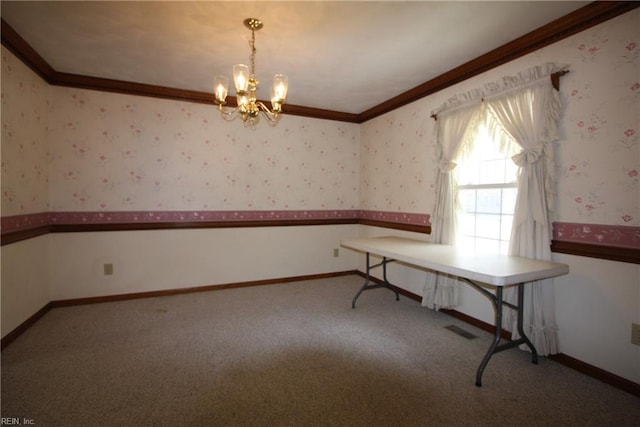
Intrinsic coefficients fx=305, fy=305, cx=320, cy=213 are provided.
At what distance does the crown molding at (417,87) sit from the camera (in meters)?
2.03

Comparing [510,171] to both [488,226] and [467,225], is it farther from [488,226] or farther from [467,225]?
[467,225]

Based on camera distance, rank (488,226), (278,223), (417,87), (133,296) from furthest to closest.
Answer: (278,223)
(133,296)
(417,87)
(488,226)

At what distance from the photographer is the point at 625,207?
1.92 m

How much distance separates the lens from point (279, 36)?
7.84 ft

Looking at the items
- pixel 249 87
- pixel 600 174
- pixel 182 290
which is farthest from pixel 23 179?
pixel 600 174

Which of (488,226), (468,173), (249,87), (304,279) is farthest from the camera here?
(304,279)

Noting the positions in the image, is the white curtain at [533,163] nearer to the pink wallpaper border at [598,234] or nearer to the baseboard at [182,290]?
the pink wallpaper border at [598,234]

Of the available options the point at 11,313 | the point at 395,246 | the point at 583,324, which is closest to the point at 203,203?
the point at 11,313

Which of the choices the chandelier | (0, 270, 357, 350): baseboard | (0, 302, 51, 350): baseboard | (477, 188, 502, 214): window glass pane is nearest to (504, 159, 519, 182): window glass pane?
(477, 188, 502, 214): window glass pane

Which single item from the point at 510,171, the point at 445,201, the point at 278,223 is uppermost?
the point at 510,171

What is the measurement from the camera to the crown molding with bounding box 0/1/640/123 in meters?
2.03

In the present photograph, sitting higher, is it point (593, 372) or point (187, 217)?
point (187, 217)

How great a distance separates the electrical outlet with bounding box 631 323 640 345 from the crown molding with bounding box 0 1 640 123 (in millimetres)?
1944

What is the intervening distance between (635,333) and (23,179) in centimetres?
478
